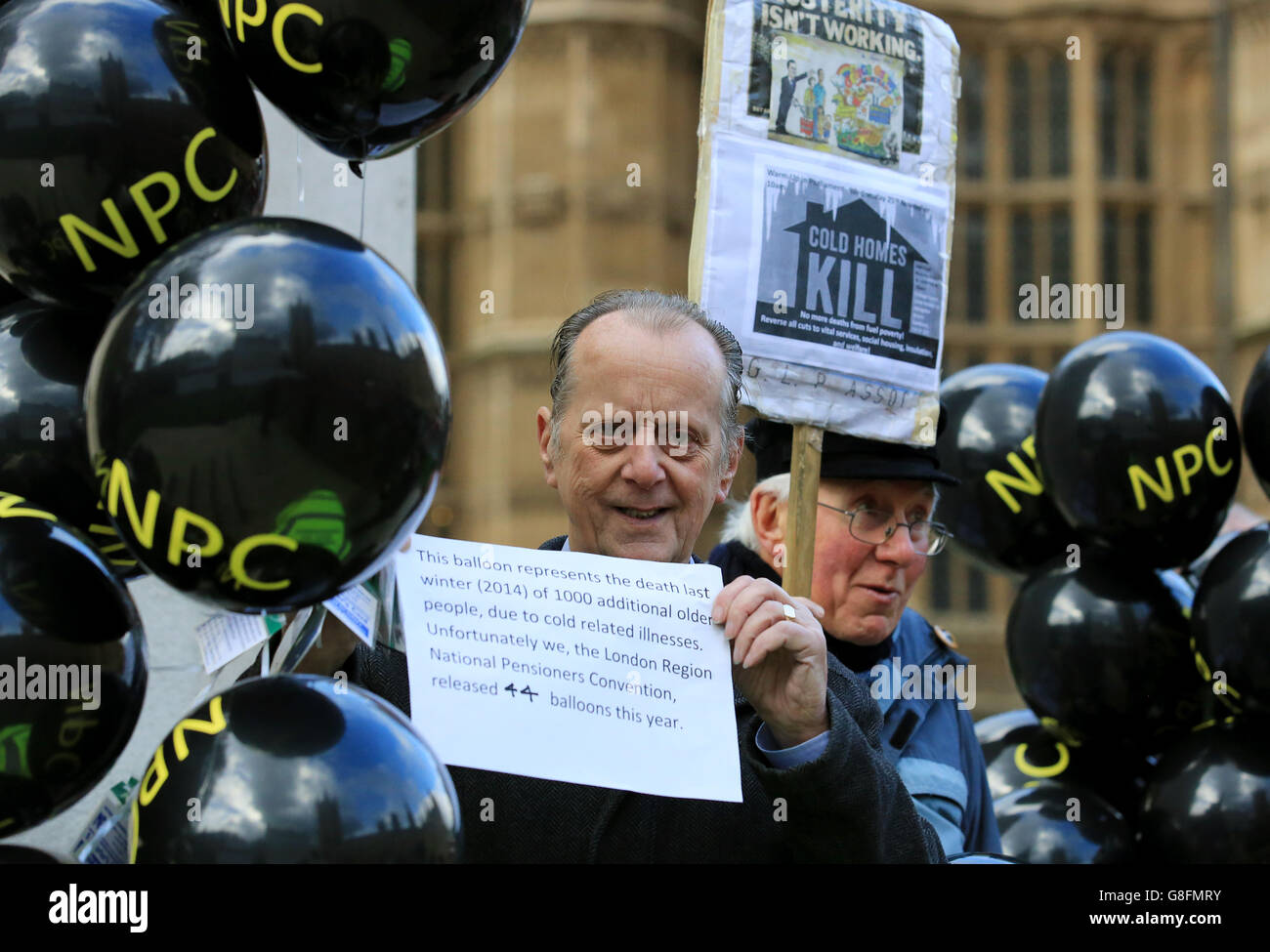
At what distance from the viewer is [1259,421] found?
3.58 metres

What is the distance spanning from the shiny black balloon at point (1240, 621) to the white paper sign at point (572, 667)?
5.21 feet

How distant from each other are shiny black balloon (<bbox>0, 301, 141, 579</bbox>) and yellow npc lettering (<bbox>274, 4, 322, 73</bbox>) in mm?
486

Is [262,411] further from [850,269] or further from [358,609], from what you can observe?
[850,269]

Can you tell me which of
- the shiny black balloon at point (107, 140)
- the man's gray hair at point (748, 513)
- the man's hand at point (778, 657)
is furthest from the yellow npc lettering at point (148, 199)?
the man's gray hair at point (748, 513)

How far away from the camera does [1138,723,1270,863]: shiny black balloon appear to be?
341 centimetres

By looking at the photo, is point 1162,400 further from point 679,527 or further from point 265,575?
point 265,575

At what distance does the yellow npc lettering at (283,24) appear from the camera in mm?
1940

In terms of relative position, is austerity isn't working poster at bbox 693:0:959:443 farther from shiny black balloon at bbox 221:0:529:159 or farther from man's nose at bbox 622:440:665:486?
shiny black balloon at bbox 221:0:529:159

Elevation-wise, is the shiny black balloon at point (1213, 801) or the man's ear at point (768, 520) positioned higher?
the man's ear at point (768, 520)

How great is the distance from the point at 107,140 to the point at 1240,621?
2.29 metres

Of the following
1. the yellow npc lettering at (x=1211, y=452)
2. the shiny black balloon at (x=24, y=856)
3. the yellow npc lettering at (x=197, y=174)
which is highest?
the yellow npc lettering at (x=197, y=174)

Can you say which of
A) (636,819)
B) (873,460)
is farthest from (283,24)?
(873,460)

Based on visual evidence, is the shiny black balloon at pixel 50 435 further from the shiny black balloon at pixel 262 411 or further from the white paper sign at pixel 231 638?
the shiny black balloon at pixel 262 411

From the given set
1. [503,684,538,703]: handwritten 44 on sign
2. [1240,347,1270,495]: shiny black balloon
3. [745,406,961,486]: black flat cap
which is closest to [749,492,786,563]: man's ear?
[745,406,961,486]: black flat cap
